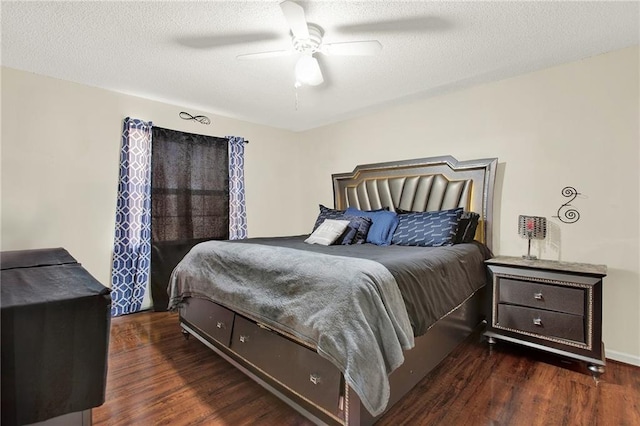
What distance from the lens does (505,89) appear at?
2.94 m

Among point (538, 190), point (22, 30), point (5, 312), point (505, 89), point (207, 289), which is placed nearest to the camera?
point (5, 312)

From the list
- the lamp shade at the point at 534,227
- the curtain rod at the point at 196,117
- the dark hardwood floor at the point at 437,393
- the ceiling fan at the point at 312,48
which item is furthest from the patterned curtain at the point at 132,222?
the lamp shade at the point at 534,227

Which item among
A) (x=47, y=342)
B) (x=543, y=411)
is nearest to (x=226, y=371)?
(x=47, y=342)

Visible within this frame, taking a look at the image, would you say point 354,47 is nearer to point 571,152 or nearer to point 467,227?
point 467,227

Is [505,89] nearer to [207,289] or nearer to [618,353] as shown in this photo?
[618,353]

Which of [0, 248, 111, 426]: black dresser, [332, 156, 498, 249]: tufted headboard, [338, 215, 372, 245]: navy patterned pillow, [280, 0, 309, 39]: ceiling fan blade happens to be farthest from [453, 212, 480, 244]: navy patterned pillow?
[0, 248, 111, 426]: black dresser

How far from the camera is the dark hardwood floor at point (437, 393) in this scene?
1.68 meters

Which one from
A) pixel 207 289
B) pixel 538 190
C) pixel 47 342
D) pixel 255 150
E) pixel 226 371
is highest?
pixel 255 150

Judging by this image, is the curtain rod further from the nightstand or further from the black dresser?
the nightstand

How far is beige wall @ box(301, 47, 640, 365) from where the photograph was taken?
233 centimetres

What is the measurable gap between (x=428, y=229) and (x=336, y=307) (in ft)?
5.35

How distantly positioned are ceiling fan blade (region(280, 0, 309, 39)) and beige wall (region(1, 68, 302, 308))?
7.98ft

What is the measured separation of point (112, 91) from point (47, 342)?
11.3ft

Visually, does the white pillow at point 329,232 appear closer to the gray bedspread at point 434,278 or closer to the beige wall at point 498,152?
the gray bedspread at point 434,278
